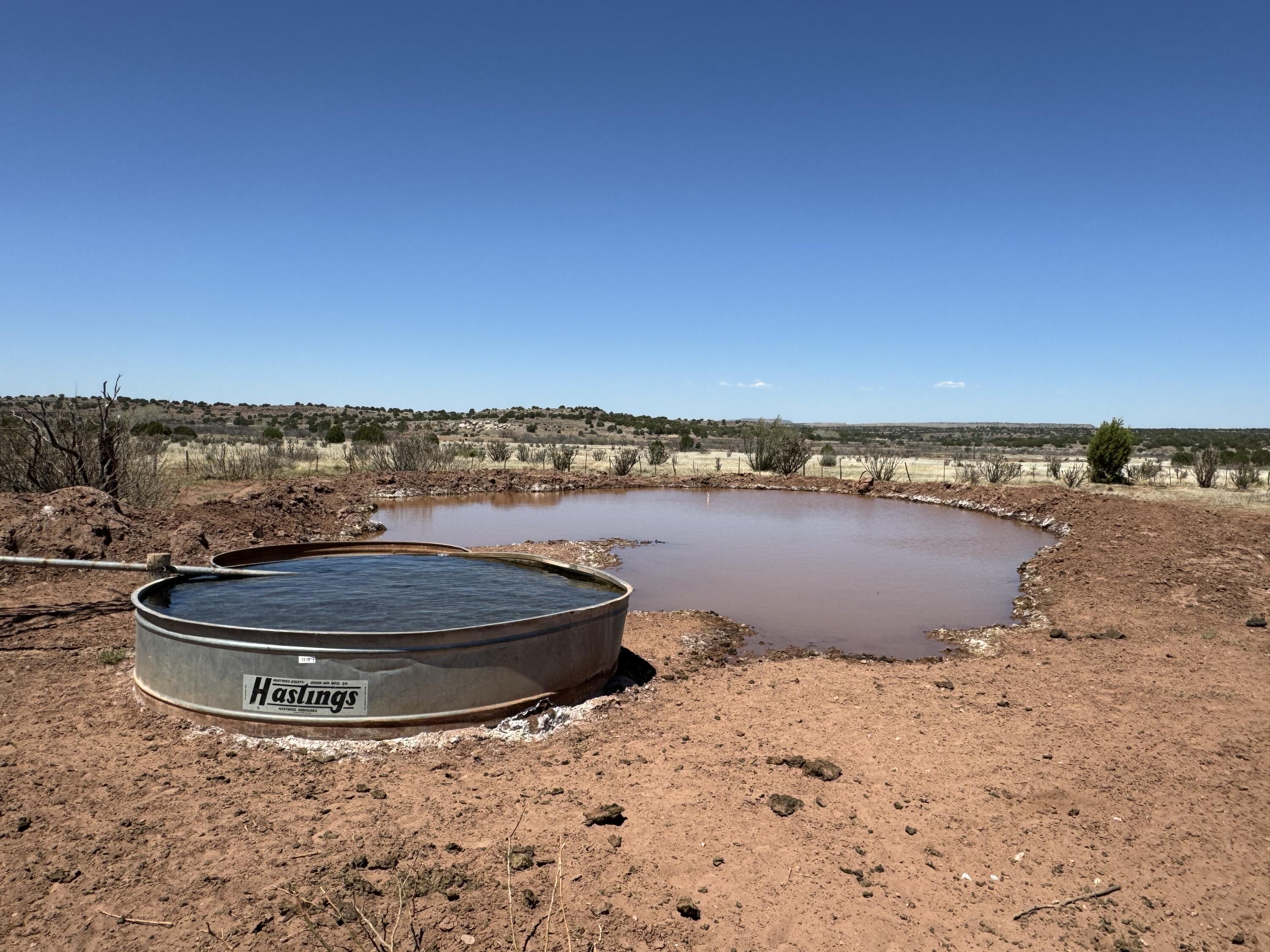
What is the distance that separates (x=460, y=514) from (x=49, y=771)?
14671mm

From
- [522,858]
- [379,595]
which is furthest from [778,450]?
[522,858]

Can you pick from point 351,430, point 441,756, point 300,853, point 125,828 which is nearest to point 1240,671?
point 441,756

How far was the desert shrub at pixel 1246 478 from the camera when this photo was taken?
23.3 m

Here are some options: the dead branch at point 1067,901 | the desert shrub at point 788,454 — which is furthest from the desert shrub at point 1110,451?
the dead branch at point 1067,901

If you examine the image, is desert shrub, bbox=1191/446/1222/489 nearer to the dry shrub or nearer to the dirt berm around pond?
the dry shrub

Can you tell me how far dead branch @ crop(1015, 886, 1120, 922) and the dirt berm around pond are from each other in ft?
0.07

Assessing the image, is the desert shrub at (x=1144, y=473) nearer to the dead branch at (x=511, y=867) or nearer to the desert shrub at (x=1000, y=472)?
the desert shrub at (x=1000, y=472)

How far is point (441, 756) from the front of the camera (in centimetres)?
454

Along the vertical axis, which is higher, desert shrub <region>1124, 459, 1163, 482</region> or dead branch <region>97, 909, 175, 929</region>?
desert shrub <region>1124, 459, 1163, 482</region>

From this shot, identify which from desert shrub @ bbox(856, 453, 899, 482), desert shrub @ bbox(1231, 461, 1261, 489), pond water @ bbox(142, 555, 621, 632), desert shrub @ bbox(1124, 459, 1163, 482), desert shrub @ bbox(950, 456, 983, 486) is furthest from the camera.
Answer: desert shrub @ bbox(856, 453, 899, 482)

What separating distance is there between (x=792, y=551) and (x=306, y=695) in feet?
34.3

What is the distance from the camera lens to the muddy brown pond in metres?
9.16

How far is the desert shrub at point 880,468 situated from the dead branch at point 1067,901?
2309cm

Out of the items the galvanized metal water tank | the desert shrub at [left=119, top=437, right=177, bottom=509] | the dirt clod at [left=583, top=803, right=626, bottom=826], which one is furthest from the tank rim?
the desert shrub at [left=119, top=437, right=177, bottom=509]
